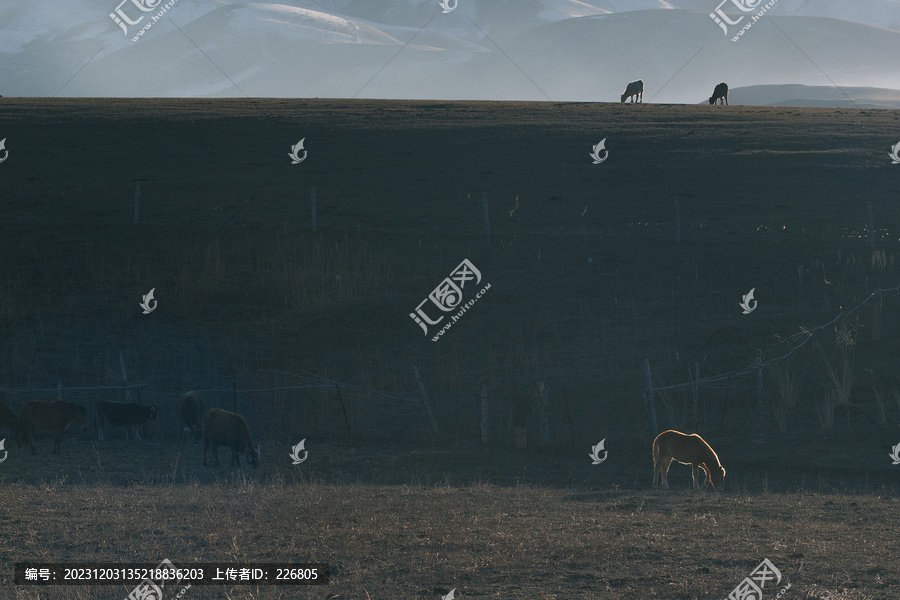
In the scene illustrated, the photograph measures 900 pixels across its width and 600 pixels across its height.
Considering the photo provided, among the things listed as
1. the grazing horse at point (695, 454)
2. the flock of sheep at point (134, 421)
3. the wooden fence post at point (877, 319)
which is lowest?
the grazing horse at point (695, 454)

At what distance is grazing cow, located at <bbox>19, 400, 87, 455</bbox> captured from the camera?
1552 cm

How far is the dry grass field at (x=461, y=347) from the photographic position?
8.69 metres

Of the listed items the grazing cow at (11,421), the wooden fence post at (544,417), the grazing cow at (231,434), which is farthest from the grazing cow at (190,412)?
the wooden fence post at (544,417)

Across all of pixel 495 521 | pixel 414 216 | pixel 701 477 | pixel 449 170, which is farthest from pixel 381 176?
pixel 495 521

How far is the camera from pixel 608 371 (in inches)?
751

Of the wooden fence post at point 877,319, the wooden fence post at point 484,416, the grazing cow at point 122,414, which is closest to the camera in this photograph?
the wooden fence post at point 484,416

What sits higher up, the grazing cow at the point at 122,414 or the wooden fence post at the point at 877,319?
the wooden fence post at the point at 877,319

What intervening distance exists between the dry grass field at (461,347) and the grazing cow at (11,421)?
12.4 inches

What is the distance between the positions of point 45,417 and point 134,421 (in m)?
1.76

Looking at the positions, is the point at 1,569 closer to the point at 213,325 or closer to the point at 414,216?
the point at 213,325

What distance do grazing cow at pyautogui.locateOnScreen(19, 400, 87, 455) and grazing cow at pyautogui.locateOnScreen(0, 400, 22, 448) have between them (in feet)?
0.46

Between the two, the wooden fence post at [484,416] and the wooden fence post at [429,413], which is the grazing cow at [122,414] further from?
the wooden fence post at [484,416]

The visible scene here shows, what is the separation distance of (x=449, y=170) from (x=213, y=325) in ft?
59.1

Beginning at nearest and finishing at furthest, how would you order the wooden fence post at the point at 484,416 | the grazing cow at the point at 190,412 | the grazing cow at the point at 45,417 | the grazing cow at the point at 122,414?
the grazing cow at the point at 45,417, the wooden fence post at the point at 484,416, the grazing cow at the point at 122,414, the grazing cow at the point at 190,412
